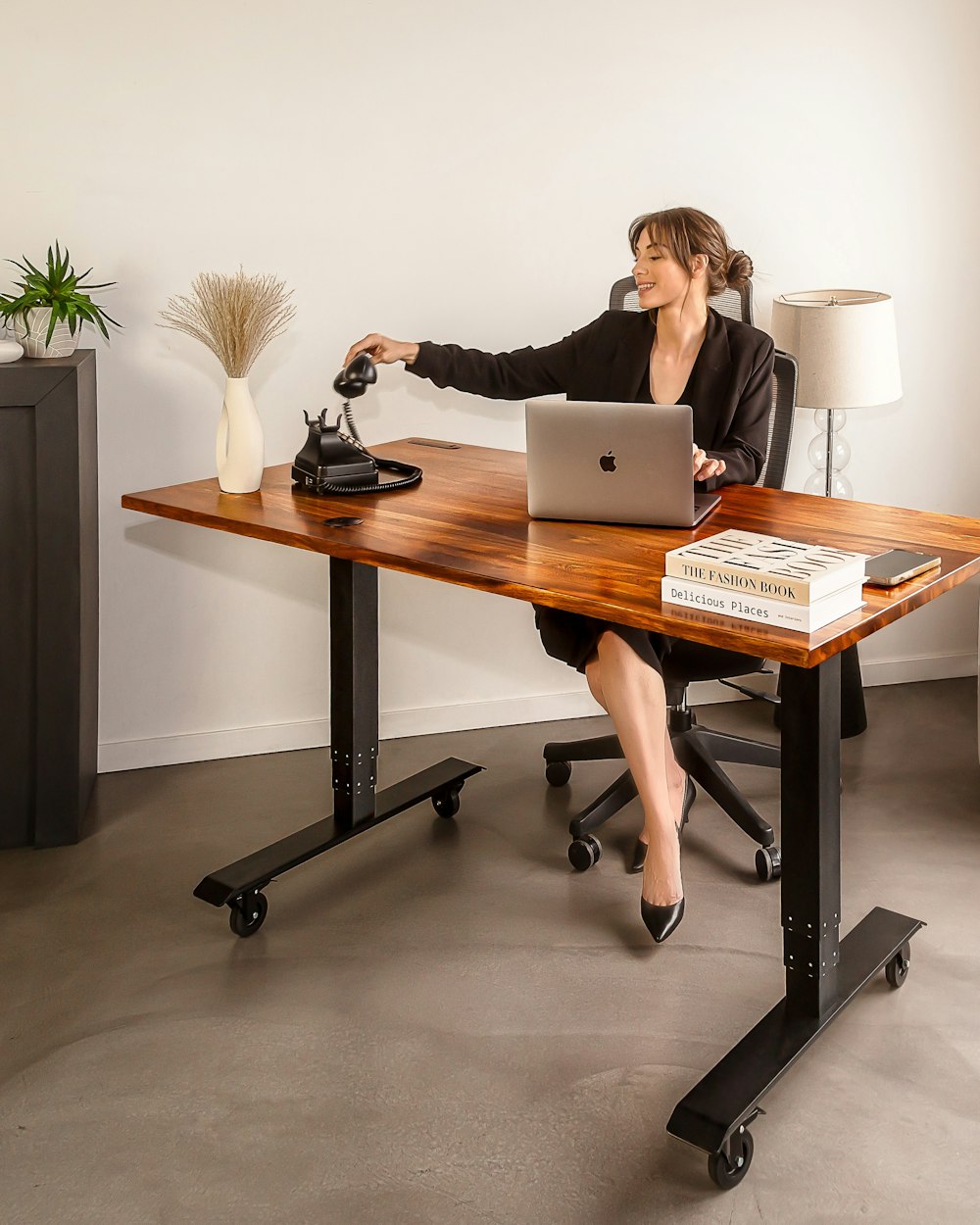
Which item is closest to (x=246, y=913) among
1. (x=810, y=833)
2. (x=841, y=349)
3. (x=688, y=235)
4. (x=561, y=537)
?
(x=561, y=537)

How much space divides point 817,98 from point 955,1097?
2726mm

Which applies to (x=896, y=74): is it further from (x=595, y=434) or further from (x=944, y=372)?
(x=595, y=434)

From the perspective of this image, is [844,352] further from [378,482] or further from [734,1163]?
[734,1163]

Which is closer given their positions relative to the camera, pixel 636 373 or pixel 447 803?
pixel 636 373

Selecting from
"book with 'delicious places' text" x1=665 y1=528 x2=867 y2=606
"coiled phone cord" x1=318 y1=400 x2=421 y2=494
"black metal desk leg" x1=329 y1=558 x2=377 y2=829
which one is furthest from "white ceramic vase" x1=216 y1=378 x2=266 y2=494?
"book with 'delicious places' text" x1=665 y1=528 x2=867 y2=606

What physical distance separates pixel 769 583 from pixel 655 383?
1221 millimetres

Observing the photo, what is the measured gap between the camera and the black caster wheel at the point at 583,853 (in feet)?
9.56

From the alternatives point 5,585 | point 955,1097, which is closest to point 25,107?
point 5,585

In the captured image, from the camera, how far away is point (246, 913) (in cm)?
267

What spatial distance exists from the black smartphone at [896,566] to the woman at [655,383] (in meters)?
0.52

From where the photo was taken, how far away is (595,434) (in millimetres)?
2256

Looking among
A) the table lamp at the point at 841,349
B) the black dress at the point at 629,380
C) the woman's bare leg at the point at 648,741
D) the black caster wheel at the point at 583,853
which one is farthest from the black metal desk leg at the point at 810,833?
the table lamp at the point at 841,349

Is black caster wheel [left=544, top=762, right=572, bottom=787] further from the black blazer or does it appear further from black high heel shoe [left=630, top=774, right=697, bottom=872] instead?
the black blazer

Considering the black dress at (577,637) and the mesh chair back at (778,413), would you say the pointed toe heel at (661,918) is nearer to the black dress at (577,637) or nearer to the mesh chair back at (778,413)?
the black dress at (577,637)
